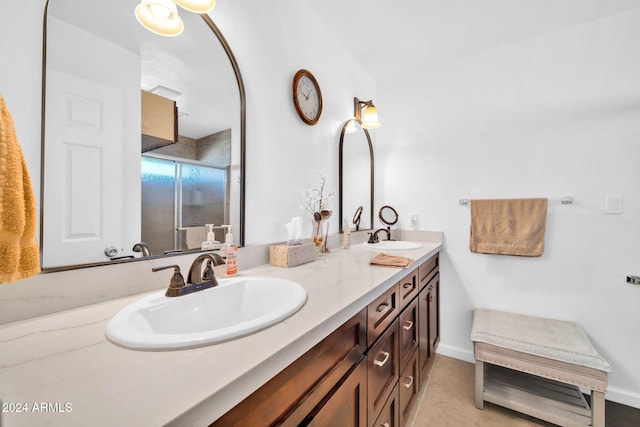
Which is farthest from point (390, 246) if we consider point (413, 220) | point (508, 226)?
point (508, 226)

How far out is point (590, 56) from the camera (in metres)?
1.73

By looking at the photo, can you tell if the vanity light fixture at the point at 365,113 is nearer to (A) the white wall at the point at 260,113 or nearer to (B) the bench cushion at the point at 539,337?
(A) the white wall at the point at 260,113

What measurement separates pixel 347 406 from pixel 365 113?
5.99ft

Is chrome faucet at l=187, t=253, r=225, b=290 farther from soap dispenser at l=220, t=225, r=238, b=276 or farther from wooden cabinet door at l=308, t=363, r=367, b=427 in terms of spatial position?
wooden cabinet door at l=308, t=363, r=367, b=427

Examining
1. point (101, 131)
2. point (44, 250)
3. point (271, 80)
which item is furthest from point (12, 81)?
point (271, 80)

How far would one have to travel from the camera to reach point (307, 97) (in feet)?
5.29

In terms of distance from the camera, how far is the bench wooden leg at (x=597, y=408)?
50.3 inches

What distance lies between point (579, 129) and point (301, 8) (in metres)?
1.93

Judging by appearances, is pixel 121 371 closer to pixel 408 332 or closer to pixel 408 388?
pixel 408 332

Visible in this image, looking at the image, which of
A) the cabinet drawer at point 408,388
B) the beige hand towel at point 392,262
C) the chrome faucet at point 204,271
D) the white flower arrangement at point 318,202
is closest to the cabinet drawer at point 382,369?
the cabinet drawer at point 408,388

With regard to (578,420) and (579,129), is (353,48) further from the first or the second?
(578,420)

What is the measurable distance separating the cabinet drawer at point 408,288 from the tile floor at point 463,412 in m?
0.68

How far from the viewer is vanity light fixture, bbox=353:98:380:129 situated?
1977mm

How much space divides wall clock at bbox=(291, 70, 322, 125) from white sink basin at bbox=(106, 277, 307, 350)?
3.39 feet
